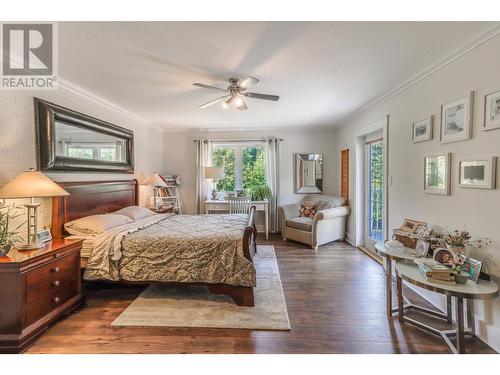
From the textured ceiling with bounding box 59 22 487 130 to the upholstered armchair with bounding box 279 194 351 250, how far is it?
2.00 metres

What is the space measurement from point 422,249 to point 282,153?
365 centimetres

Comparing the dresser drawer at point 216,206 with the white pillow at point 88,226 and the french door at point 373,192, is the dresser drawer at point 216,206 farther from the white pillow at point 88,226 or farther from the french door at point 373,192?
the french door at point 373,192

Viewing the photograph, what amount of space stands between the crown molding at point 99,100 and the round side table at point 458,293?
3906 mm

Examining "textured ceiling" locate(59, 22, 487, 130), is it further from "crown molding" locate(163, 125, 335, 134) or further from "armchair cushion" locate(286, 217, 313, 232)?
"armchair cushion" locate(286, 217, 313, 232)

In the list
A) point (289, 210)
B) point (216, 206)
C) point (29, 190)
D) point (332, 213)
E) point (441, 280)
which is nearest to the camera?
point (441, 280)

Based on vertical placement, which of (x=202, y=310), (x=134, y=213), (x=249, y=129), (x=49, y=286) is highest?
(x=249, y=129)

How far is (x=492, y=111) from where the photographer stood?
1.74 meters

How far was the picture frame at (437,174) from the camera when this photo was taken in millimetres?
2152

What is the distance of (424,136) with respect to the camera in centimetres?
246

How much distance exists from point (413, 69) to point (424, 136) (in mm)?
691

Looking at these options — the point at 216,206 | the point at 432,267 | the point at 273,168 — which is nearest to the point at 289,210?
the point at 273,168

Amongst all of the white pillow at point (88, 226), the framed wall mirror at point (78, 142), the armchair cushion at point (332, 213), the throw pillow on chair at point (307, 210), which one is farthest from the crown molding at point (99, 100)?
the armchair cushion at point (332, 213)

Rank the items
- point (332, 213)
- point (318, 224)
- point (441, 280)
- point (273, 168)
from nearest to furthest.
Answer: point (441, 280) → point (318, 224) → point (332, 213) → point (273, 168)

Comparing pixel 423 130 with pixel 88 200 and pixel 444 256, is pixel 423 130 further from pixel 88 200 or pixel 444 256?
pixel 88 200
